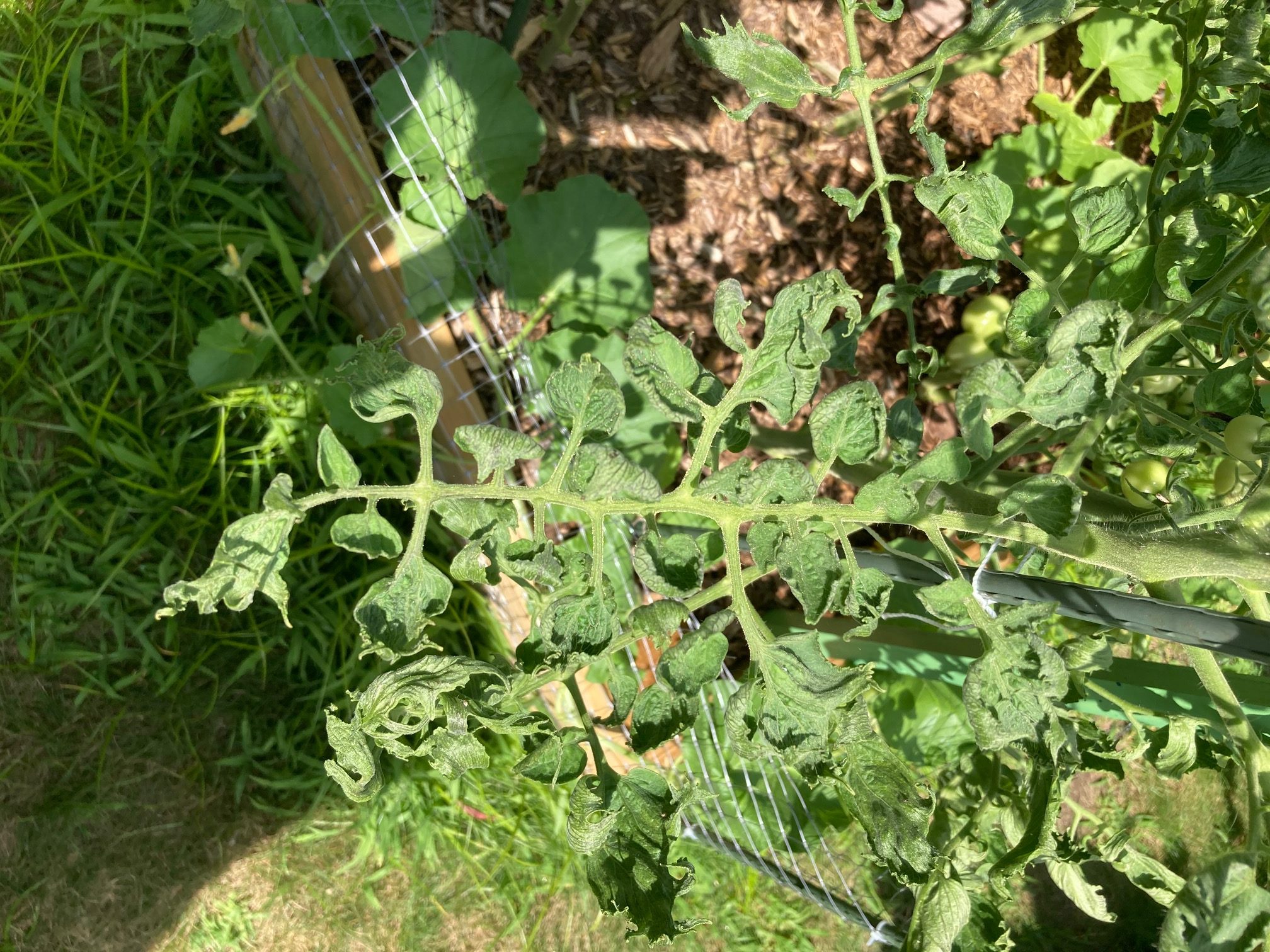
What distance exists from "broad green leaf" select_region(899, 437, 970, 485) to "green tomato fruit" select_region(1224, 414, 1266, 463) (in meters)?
0.29

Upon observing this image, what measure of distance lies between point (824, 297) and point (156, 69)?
166 cm

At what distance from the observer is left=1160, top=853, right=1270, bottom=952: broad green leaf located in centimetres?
68

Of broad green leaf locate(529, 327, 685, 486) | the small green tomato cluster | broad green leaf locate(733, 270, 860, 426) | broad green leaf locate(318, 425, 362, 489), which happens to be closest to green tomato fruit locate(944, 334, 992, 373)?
the small green tomato cluster

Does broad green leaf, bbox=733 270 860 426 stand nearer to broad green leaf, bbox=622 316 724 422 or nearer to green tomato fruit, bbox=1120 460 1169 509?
broad green leaf, bbox=622 316 724 422

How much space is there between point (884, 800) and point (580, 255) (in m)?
1.23

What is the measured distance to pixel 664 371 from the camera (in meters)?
0.85

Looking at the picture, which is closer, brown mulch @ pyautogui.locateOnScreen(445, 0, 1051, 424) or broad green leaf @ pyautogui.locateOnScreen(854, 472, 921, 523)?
broad green leaf @ pyautogui.locateOnScreen(854, 472, 921, 523)

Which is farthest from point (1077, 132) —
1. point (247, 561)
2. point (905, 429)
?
point (247, 561)

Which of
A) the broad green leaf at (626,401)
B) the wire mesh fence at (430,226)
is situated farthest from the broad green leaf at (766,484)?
the broad green leaf at (626,401)

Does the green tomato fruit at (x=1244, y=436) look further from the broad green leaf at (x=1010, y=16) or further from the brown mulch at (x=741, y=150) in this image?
the brown mulch at (x=741, y=150)

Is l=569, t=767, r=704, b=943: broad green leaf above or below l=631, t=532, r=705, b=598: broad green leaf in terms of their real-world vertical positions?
below

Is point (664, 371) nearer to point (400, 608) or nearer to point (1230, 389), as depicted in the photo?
point (400, 608)

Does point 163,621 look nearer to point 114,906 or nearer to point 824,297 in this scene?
point 114,906

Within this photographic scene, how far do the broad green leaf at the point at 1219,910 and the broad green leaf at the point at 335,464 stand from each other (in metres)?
0.73
